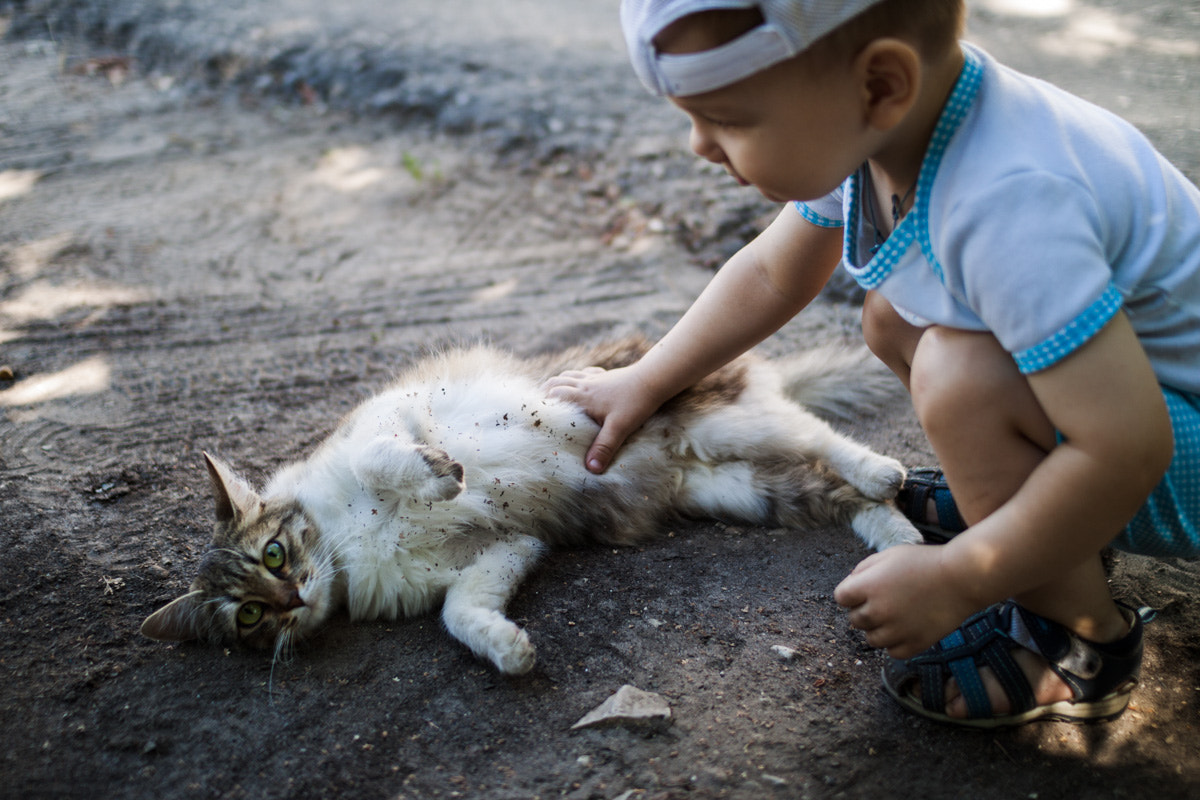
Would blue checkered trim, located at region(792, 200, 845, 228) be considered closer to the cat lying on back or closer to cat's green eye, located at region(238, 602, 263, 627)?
the cat lying on back

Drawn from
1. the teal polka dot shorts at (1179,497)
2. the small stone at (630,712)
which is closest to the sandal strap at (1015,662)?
the teal polka dot shorts at (1179,497)

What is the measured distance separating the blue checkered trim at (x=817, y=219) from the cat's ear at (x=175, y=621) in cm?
185

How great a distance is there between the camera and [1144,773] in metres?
1.62

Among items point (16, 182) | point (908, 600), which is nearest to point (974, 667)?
point (908, 600)

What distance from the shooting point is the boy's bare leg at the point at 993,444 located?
1526 mm

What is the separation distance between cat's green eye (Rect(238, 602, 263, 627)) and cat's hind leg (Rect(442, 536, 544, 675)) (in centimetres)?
50

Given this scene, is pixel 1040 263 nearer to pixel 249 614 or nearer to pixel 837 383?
pixel 837 383

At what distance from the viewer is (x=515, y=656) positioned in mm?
1985

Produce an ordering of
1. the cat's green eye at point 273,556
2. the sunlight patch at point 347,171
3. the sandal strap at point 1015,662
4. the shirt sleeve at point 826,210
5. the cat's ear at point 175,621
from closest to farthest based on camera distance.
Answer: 1. the sandal strap at point 1015,662
2. the shirt sleeve at point 826,210
3. the cat's ear at point 175,621
4. the cat's green eye at point 273,556
5. the sunlight patch at point 347,171

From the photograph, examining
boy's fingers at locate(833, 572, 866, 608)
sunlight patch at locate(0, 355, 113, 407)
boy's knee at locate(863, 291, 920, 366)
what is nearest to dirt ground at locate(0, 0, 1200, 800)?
sunlight patch at locate(0, 355, 113, 407)

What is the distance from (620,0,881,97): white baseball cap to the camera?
1.26 meters

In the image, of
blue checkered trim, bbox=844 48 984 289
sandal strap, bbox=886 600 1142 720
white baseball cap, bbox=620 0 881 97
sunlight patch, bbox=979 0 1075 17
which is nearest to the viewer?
white baseball cap, bbox=620 0 881 97

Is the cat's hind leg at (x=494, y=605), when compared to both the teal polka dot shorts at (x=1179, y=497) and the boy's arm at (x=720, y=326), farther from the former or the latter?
the teal polka dot shorts at (x=1179, y=497)

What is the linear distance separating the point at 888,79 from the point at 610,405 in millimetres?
1400
